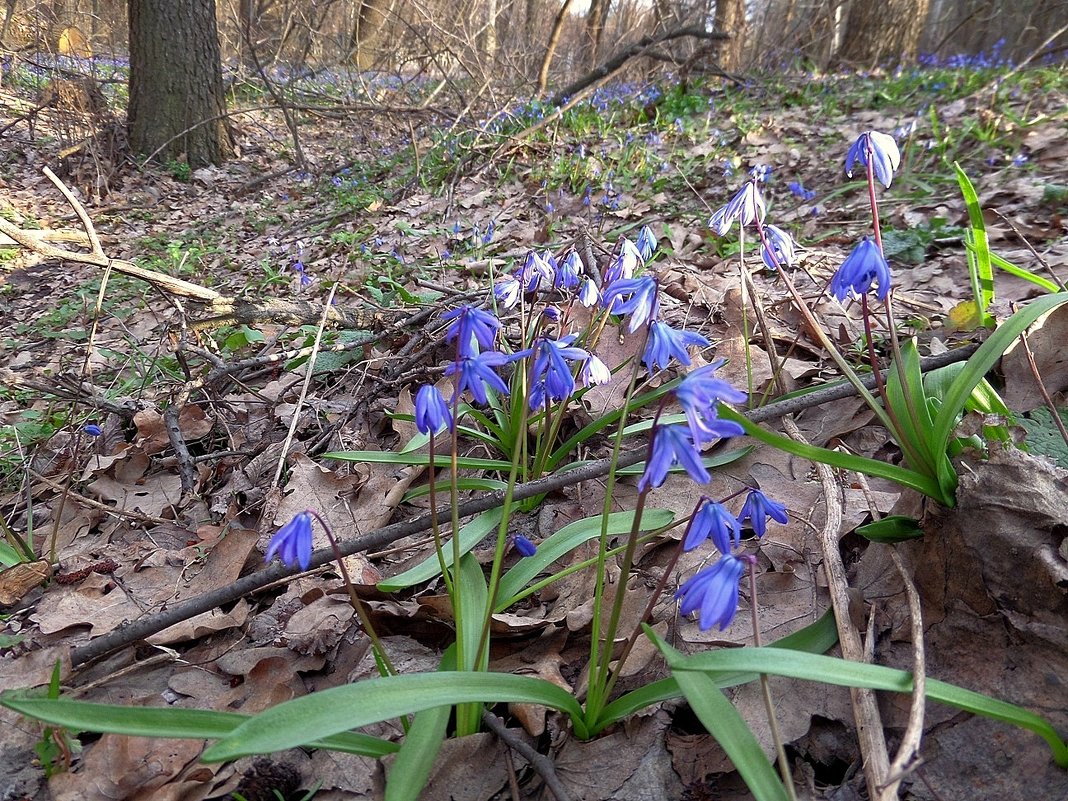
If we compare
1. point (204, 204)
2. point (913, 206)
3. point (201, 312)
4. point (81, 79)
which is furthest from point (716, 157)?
point (81, 79)

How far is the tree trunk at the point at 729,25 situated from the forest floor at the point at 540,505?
3.38m

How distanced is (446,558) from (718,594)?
32.2 inches

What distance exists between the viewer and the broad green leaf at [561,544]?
4.93 ft

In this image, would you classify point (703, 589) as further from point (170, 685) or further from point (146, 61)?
point (146, 61)

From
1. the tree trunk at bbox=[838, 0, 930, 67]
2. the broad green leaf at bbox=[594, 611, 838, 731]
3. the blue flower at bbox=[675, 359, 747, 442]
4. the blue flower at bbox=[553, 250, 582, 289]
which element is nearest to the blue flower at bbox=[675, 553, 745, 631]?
the broad green leaf at bbox=[594, 611, 838, 731]

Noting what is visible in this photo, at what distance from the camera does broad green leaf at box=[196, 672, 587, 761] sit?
0.94m

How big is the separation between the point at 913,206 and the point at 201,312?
436 centimetres

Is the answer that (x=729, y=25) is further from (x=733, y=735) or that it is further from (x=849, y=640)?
(x=733, y=735)

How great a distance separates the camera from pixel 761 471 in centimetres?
195

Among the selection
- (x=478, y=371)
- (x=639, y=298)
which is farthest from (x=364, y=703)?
(x=639, y=298)

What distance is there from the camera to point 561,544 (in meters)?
1.60

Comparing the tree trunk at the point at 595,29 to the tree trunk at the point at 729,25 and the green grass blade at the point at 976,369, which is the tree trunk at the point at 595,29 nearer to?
the tree trunk at the point at 729,25

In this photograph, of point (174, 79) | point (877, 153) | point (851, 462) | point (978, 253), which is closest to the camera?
point (851, 462)

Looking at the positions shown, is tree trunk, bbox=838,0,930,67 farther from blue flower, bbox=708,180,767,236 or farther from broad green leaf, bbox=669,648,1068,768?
broad green leaf, bbox=669,648,1068,768
